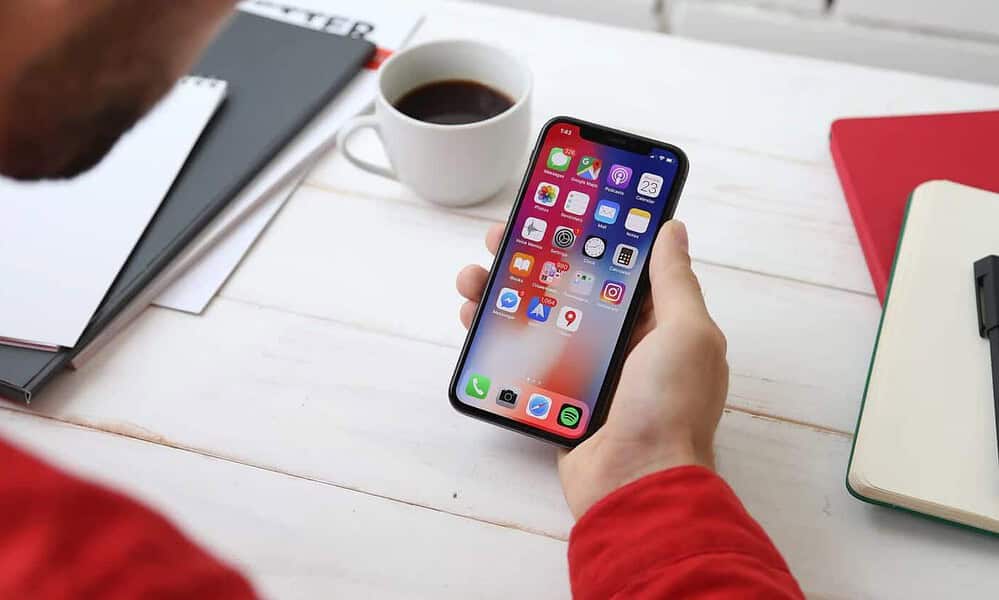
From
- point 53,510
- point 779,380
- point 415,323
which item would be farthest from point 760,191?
point 53,510

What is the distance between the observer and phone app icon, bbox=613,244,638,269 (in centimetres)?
53

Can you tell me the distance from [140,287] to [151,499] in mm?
156

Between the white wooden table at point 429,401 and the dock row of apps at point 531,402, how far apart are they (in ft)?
0.08

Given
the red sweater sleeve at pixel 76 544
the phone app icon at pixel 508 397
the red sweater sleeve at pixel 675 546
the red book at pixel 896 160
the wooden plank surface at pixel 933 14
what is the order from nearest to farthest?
the red sweater sleeve at pixel 76 544 < the red sweater sleeve at pixel 675 546 < the phone app icon at pixel 508 397 < the red book at pixel 896 160 < the wooden plank surface at pixel 933 14

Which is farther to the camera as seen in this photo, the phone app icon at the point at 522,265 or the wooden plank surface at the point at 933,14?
the wooden plank surface at the point at 933,14

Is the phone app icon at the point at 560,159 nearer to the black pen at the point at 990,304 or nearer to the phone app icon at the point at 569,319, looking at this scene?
the phone app icon at the point at 569,319

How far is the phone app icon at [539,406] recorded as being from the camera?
1.67 ft

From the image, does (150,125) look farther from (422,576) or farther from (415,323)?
(422,576)

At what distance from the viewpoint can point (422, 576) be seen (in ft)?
1.53

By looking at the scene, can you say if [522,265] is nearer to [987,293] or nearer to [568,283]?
[568,283]

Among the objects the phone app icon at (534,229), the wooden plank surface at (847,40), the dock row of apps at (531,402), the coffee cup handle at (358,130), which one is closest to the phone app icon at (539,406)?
the dock row of apps at (531,402)

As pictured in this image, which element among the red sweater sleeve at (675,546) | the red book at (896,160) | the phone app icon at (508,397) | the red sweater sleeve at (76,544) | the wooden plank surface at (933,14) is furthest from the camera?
the wooden plank surface at (933,14)

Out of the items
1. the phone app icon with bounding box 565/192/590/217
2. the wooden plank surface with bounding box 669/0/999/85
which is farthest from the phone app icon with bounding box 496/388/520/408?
the wooden plank surface with bounding box 669/0/999/85

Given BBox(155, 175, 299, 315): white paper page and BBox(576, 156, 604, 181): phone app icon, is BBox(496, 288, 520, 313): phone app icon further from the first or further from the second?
BBox(155, 175, 299, 315): white paper page
